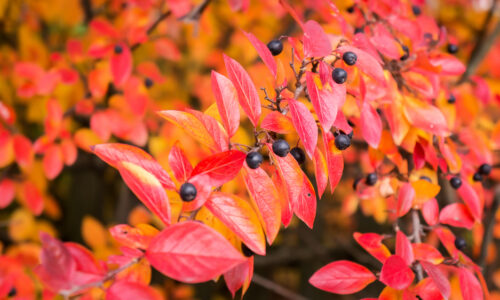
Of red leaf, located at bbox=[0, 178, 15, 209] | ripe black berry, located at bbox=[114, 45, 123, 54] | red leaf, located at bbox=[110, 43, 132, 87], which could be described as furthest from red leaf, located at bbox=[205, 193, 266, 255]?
red leaf, located at bbox=[0, 178, 15, 209]

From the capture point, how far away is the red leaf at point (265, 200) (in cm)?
68

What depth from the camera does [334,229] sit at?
381cm

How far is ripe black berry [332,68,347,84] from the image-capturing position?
0.78 metres

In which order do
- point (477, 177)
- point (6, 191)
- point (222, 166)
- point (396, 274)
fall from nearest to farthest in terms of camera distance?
point (222, 166) < point (396, 274) < point (477, 177) < point (6, 191)

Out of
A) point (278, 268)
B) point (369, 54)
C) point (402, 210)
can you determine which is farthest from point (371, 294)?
point (369, 54)

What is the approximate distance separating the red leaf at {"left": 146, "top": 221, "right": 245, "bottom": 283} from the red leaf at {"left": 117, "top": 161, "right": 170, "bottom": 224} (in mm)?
36

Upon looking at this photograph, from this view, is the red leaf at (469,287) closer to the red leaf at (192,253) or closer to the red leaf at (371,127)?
the red leaf at (371,127)

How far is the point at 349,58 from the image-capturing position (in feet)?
2.61

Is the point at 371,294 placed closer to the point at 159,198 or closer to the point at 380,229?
the point at 380,229

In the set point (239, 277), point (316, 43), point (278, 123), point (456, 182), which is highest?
point (316, 43)

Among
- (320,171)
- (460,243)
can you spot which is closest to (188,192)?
(320,171)

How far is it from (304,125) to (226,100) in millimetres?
139

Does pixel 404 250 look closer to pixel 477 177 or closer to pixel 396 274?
pixel 396 274

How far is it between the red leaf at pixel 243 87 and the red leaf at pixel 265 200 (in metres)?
0.10
